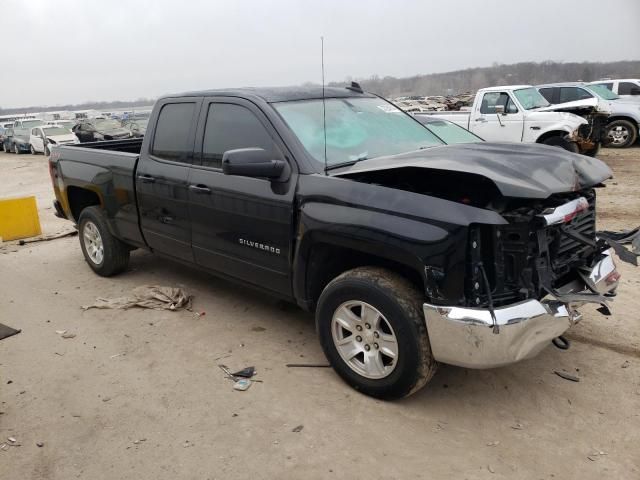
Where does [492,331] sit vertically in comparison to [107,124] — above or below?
above

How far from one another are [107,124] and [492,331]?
2318cm

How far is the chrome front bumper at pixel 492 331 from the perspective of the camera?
2877 millimetres

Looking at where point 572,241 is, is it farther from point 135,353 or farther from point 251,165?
point 135,353

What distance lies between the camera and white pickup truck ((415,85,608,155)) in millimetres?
12328

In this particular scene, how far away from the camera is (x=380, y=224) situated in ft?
10.3

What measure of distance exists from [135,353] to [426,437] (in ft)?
7.64

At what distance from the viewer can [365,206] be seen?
3.25 metres

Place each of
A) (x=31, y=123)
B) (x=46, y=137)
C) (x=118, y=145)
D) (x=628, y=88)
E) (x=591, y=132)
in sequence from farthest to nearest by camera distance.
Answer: (x=31, y=123), (x=46, y=137), (x=628, y=88), (x=591, y=132), (x=118, y=145)

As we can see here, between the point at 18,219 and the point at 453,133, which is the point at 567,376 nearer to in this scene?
the point at 453,133

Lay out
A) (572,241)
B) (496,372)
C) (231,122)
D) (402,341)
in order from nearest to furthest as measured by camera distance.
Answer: (402,341)
(572,241)
(496,372)
(231,122)

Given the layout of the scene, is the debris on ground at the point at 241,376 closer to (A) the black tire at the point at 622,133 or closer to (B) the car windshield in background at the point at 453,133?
(B) the car windshield in background at the point at 453,133

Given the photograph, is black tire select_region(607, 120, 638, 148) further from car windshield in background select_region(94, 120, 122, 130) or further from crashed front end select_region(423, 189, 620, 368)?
car windshield in background select_region(94, 120, 122, 130)

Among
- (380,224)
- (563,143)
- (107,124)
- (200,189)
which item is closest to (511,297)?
(380,224)

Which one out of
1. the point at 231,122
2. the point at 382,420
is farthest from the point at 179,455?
the point at 231,122
